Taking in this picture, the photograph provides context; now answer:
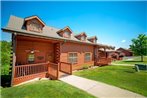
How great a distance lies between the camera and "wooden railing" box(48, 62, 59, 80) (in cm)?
902

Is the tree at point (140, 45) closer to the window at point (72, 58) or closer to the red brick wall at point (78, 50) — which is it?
the red brick wall at point (78, 50)

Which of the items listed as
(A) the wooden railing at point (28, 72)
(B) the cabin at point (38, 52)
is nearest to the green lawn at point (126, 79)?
(B) the cabin at point (38, 52)

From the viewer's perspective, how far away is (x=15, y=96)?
571 cm

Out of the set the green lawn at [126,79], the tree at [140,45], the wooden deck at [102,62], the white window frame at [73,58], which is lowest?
the green lawn at [126,79]

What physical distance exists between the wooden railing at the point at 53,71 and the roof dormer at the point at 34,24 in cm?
455

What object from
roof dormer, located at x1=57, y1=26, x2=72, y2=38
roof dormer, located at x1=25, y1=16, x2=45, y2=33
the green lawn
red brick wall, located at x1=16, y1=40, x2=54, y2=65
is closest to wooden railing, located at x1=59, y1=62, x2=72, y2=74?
the green lawn

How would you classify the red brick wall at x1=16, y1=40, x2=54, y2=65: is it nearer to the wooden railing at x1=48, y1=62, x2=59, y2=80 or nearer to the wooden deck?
the wooden railing at x1=48, y1=62, x2=59, y2=80

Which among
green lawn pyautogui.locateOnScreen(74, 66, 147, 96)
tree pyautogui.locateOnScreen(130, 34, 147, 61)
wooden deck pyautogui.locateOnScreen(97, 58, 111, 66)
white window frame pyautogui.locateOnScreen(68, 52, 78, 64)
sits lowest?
green lawn pyautogui.locateOnScreen(74, 66, 147, 96)

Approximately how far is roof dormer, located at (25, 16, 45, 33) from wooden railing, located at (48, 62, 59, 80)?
455cm

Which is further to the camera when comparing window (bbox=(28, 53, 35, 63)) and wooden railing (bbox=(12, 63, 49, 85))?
window (bbox=(28, 53, 35, 63))

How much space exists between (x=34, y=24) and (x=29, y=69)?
5.11 metres

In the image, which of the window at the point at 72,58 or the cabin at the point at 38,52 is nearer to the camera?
the cabin at the point at 38,52

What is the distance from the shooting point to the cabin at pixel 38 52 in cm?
840

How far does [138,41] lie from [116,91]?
33.9 metres
